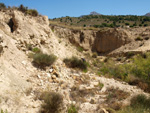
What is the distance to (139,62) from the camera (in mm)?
6629

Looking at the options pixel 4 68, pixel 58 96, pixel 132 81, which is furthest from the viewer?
pixel 132 81

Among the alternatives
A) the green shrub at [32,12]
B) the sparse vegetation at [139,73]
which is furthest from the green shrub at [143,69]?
the green shrub at [32,12]

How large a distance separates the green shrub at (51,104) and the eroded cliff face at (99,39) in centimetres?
1492

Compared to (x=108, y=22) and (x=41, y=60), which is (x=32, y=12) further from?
(x=108, y=22)

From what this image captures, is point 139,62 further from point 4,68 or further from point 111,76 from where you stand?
point 4,68

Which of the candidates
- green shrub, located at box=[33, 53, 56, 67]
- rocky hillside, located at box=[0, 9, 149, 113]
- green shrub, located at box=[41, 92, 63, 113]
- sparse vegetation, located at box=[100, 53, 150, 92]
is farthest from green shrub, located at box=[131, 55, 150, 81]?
green shrub, located at box=[33, 53, 56, 67]

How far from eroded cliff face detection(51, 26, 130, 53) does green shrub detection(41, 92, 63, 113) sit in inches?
587

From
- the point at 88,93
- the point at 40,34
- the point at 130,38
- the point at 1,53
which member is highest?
the point at 130,38

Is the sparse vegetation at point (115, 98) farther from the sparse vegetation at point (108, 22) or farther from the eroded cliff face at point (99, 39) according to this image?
the sparse vegetation at point (108, 22)

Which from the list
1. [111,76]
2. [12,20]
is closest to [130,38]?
[111,76]

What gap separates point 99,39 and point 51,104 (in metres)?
18.1

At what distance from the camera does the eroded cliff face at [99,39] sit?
758 inches

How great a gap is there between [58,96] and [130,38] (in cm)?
1790

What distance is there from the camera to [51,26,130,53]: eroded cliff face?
758 inches
